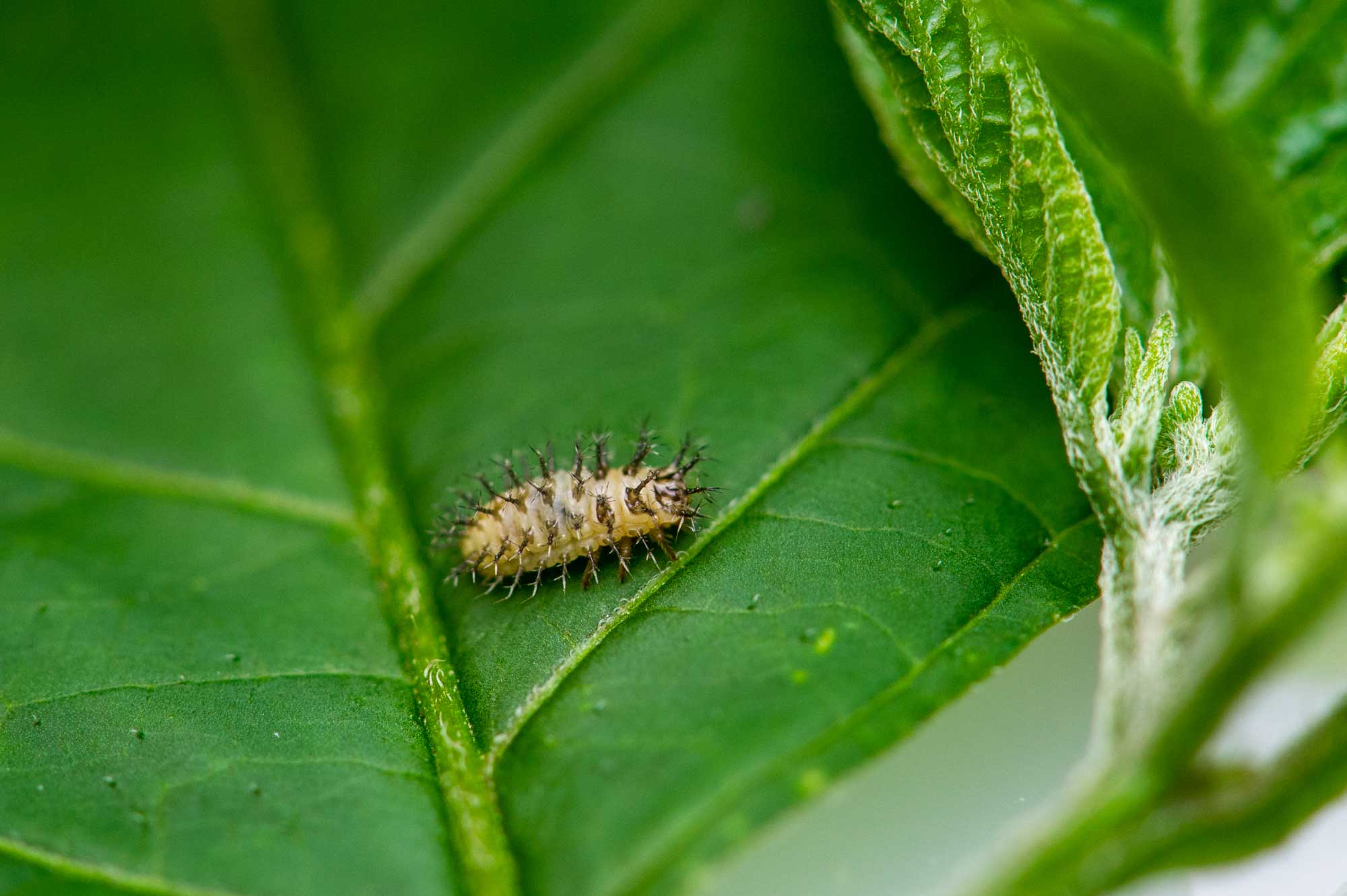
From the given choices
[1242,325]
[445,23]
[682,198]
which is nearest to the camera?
[1242,325]

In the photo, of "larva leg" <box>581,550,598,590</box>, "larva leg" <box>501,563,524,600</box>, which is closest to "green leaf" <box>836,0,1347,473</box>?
"larva leg" <box>581,550,598,590</box>

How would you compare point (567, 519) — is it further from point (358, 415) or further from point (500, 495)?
point (358, 415)

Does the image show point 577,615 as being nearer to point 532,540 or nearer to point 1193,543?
point 532,540

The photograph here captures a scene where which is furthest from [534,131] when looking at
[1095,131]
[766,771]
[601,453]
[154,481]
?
[766,771]

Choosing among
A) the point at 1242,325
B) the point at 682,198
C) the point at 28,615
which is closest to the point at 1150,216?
the point at 1242,325

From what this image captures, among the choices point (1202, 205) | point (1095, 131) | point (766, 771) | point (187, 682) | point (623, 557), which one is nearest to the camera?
point (1202, 205)

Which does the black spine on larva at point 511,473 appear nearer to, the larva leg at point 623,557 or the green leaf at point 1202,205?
the larva leg at point 623,557

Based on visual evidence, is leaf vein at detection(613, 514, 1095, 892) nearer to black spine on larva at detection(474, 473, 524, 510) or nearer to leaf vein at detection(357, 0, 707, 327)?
black spine on larva at detection(474, 473, 524, 510)
